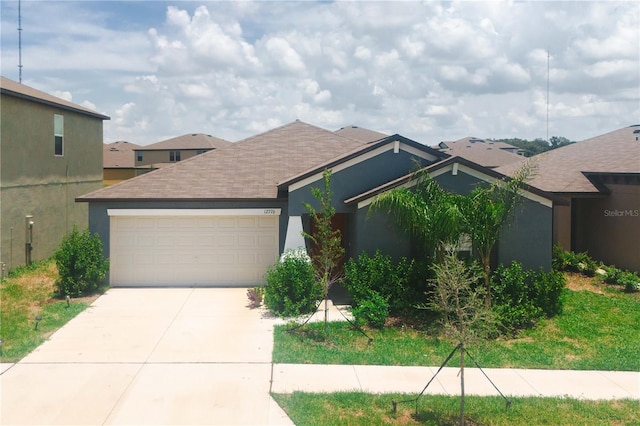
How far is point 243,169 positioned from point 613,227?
1175 centimetres

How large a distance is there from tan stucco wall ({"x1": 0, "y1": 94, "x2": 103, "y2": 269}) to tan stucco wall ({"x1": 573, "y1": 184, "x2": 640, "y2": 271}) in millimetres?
18437

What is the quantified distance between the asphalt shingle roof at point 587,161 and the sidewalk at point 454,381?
7.92m

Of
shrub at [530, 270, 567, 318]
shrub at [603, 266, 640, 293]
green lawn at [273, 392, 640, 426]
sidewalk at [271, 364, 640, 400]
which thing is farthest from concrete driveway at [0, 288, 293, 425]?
shrub at [603, 266, 640, 293]

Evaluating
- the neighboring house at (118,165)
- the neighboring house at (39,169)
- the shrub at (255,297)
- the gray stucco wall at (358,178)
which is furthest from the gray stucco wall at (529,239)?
the neighboring house at (118,165)

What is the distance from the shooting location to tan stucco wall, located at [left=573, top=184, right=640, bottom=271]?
17.8m

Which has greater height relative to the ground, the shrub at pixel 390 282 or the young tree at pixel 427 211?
the young tree at pixel 427 211

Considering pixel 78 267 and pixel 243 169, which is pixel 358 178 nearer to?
pixel 243 169

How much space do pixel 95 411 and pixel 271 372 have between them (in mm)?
2952

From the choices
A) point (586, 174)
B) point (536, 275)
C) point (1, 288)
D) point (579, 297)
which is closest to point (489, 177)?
point (536, 275)

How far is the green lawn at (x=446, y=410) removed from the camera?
8.45 m

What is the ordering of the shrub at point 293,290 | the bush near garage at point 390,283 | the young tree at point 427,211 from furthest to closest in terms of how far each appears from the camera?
A: 1. the shrub at point 293,290
2. the bush near garage at point 390,283
3. the young tree at point 427,211

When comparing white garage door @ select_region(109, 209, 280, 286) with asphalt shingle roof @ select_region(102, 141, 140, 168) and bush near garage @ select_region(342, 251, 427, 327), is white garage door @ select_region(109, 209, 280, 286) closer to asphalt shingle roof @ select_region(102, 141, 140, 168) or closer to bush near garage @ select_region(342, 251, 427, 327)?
bush near garage @ select_region(342, 251, 427, 327)

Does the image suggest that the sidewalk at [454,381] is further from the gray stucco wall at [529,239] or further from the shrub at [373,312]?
the gray stucco wall at [529,239]

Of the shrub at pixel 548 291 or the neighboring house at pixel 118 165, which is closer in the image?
the shrub at pixel 548 291
